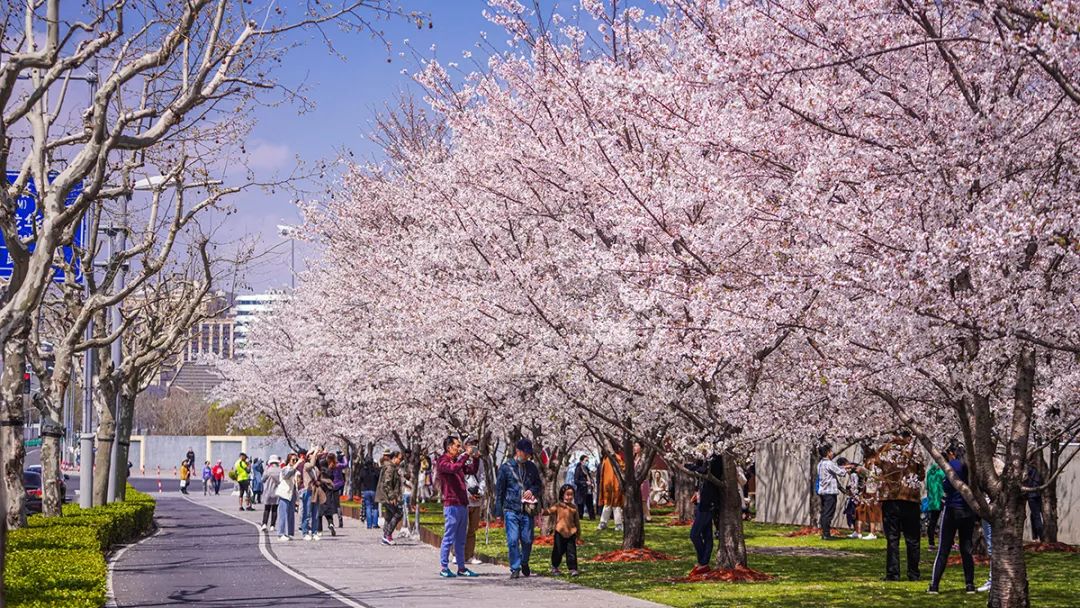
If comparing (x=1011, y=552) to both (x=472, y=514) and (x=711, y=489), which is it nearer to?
(x=711, y=489)

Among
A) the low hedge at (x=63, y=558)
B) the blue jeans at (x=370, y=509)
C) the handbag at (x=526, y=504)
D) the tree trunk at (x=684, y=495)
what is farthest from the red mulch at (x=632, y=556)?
the tree trunk at (x=684, y=495)

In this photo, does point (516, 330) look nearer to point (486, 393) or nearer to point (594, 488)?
point (486, 393)

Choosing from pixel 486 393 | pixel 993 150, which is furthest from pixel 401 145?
pixel 993 150

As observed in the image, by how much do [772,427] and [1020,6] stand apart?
700 centimetres

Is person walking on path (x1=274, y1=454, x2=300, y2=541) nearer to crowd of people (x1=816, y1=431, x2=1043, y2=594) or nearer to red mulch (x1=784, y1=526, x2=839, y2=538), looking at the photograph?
red mulch (x1=784, y1=526, x2=839, y2=538)

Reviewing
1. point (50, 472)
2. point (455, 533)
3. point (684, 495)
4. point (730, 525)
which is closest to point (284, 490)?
point (50, 472)

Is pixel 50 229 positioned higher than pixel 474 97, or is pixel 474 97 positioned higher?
pixel 474 97

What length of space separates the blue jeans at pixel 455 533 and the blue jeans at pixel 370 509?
14580 millimetres

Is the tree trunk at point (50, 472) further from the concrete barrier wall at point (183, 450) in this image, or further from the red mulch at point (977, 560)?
the concrete barrier wall at point (183, 450)

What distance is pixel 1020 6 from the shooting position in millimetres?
8844

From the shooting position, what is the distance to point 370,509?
108 ft

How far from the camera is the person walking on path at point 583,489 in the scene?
3478 centimetres

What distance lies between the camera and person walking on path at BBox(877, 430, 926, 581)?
52.4ft

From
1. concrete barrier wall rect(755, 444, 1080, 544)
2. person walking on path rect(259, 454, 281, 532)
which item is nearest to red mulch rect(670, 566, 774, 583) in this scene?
concrete barrier wall rect(755, 444, 1080, 544)
